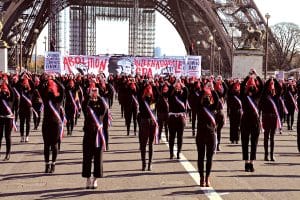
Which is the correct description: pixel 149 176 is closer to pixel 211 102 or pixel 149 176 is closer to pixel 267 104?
pixel 211 102

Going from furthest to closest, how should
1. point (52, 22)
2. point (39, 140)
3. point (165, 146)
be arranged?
1. point (52, 22)
2. point (39, 140)
3. point (165, 146)

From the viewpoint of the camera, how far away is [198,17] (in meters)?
76.8

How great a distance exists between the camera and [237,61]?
4769 centimetres

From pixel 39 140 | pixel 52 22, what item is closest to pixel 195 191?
pixel 39 140

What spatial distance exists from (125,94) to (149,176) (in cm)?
1008

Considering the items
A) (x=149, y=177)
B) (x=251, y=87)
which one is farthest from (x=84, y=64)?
(x=149, y=177)

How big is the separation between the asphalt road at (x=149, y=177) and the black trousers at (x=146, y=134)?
367 mm

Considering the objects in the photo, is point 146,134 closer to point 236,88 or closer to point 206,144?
point 206,144

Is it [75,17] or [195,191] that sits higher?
[75,17]

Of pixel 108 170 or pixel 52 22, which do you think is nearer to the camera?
pixel 108 170

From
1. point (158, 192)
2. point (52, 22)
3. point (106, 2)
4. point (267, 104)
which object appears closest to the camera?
point (158, 192)

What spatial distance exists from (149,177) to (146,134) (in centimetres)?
114

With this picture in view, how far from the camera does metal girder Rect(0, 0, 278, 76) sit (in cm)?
6544

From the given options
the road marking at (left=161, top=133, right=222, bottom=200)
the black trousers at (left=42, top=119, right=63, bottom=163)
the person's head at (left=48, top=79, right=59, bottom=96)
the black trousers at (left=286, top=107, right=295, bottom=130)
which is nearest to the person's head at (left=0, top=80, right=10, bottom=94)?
the person's head at (left=48, top=79, right=59, bottom=96)
